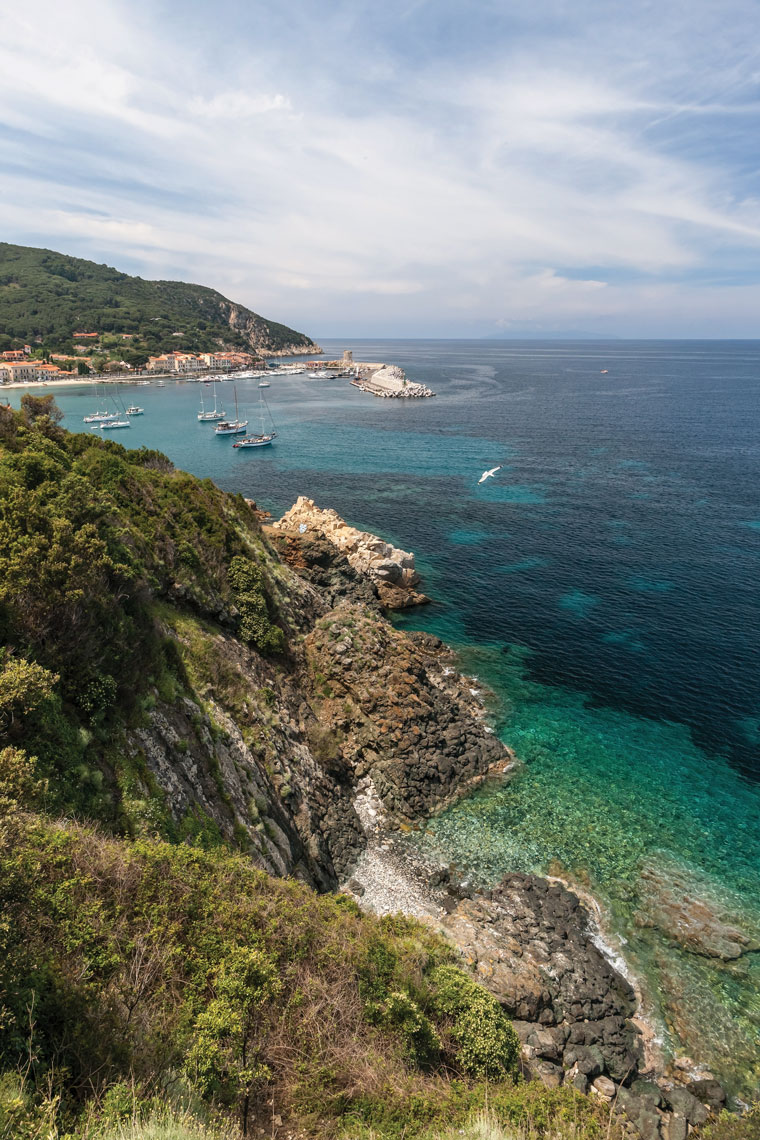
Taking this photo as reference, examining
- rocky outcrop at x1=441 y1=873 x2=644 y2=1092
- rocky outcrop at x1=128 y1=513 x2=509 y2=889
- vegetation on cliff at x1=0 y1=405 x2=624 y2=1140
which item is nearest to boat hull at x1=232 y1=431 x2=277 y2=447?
rocky outcrop at x1=128 y1=513 x2=509 y2=889

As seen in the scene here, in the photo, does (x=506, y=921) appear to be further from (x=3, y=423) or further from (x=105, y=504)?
(x=3, y=423)

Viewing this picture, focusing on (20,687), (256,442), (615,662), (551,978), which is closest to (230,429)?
(256,442)

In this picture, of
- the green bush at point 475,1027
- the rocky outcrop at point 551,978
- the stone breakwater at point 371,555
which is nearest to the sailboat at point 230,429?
the stone breakwater at point 371,555

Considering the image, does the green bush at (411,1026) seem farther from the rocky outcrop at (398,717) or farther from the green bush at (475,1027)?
the rocky outcrop at (398,717)

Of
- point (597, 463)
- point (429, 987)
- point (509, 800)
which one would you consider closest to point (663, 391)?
point (597, 463)

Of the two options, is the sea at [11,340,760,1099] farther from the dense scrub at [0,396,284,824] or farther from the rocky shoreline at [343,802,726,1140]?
the dense scrub at [0,396,284,824]

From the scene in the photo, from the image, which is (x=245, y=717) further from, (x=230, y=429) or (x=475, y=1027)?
(x=230, y=429)

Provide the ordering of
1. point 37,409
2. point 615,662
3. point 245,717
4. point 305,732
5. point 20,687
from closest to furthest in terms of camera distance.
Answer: point 20,687, point 245,717, point 305,732, point 37,409, point 615,662
